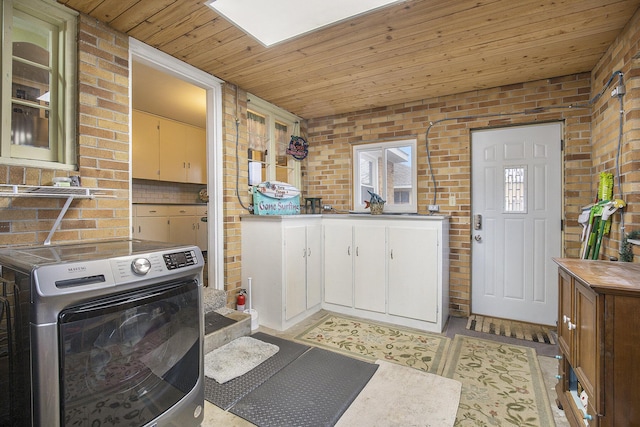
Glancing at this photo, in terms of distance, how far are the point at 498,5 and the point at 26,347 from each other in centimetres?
277

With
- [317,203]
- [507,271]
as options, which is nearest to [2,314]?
[317,203]

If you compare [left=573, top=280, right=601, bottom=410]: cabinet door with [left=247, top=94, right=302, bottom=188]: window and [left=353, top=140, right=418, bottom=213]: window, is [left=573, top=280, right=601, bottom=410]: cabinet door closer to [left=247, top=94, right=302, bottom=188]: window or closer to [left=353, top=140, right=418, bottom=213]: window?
[left=353, top=140, right=418, bottom=213]: window

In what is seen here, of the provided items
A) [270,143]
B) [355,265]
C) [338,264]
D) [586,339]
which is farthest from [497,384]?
[270,143]

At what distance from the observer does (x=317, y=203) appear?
4.09 meters

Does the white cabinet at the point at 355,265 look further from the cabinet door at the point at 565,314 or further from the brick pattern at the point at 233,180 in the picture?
the cabinet door at the point at 565,314

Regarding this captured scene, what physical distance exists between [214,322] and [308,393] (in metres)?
1.02

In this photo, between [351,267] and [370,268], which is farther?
[351,267]

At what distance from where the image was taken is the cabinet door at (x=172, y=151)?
4.55m

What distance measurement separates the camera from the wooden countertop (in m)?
1.21

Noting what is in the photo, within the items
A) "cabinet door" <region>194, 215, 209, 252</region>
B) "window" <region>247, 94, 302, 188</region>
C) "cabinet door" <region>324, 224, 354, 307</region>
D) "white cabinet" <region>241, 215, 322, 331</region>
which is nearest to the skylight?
"window" <region>247, 94, 302, 188</region>

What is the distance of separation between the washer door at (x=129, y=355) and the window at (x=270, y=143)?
2217 mm

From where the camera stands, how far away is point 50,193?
1.68m

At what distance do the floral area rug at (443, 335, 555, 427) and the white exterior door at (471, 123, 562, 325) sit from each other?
2.24 ft

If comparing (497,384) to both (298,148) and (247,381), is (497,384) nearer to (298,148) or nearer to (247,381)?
(247,381)
